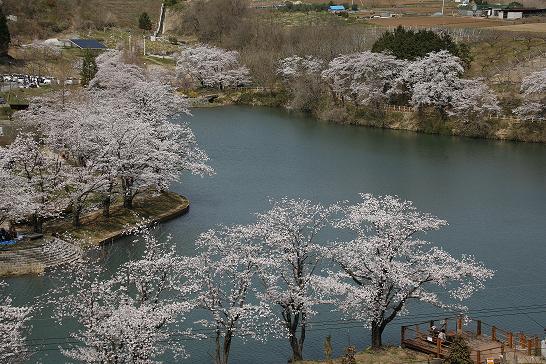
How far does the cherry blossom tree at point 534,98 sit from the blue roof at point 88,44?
43287mm

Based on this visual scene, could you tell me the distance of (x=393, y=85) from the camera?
194 feet

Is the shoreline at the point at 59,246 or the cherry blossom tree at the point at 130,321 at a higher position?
the cherry blossom tree at the point at 130,321

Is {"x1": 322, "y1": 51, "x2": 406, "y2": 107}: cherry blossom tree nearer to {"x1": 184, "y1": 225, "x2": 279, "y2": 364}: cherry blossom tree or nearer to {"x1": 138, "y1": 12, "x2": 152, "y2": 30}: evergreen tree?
{"x1": 184, "y1": 225, "x2": 279, "y2": 364}: cherry blossom tree

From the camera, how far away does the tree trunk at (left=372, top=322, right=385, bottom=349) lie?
68.7 feet

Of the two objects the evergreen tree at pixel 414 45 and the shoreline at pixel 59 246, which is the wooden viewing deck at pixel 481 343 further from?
the evergreen tree at pixel 414 45

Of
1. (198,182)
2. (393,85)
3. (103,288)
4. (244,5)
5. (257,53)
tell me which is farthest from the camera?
(244,5)

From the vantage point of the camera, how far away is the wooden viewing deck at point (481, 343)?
1969 cm

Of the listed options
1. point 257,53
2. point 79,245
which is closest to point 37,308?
point 79,245

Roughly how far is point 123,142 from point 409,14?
72414 millimetres

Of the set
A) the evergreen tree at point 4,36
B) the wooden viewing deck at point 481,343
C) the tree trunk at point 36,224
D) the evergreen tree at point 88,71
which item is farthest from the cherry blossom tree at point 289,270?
the evergreen tree at point 4,36

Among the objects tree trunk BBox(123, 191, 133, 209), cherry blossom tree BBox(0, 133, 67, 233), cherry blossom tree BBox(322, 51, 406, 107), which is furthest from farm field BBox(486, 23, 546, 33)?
cherry blossom tree BBox(0, 133, 67, 233)

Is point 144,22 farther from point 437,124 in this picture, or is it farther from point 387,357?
point 387,357

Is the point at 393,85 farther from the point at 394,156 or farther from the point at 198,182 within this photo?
the point at 198,182

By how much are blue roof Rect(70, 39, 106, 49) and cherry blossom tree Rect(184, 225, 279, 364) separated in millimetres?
59372
